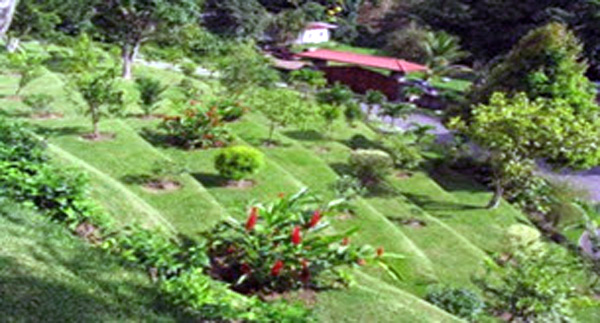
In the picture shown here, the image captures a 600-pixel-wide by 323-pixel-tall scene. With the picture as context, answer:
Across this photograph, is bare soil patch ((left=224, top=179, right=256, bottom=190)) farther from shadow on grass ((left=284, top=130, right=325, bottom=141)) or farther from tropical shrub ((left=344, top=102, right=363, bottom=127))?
tropical shrub ((left=344, top=102, right=363, bottom=127))

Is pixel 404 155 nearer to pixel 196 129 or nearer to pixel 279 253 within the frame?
pixel 196 129

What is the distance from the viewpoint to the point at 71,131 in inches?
647

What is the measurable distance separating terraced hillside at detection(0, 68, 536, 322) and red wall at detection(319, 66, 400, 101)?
1729 centimetres

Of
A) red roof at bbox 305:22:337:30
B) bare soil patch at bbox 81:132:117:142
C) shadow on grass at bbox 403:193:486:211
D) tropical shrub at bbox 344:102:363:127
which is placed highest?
bare soil patch at bbox 81:132:117:142

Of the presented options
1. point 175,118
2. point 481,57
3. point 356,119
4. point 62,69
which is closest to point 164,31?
point 62,69

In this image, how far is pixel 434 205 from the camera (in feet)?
61.7

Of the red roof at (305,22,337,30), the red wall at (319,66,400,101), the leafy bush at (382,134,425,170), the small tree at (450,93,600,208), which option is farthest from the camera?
the red roof at (305,22,337,30)

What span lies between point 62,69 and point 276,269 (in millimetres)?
22061

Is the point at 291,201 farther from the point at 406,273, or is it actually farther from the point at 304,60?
the point at 304,60

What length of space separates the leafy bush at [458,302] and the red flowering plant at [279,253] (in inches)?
73.4

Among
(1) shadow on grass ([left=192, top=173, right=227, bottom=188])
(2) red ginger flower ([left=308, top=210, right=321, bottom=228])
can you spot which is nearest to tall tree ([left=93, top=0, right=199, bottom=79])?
(1) shadow on grass ([left=192, top=173, right=227, bottom=188])

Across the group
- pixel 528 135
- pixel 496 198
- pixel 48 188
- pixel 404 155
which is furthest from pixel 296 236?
pixel 404 155

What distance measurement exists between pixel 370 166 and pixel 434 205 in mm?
2470

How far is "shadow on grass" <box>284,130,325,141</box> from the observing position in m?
22.5
